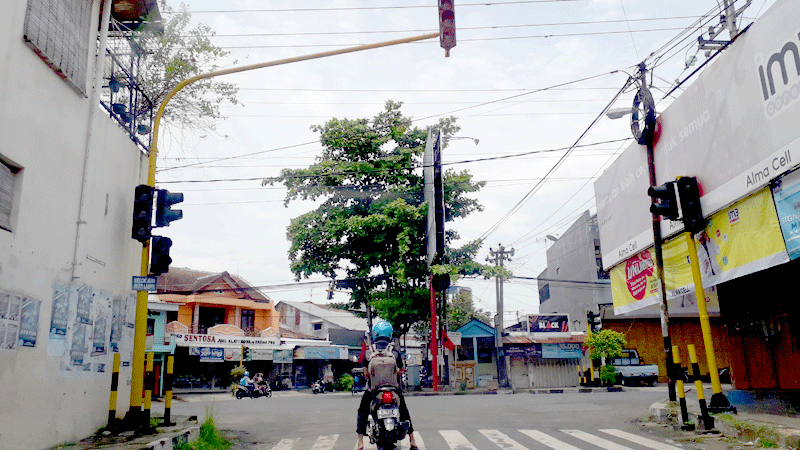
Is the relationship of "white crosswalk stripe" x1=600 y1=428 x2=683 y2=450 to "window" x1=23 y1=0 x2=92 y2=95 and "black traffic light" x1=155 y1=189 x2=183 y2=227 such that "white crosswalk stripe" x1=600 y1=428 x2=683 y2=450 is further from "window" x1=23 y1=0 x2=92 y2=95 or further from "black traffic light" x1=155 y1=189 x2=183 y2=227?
"window" x1=23 y1=0 x2=92 y2=95

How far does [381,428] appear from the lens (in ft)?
22.0

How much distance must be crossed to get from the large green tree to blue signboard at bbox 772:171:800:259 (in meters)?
19.0

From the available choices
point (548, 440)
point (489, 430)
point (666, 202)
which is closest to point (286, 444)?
point (489, 430)

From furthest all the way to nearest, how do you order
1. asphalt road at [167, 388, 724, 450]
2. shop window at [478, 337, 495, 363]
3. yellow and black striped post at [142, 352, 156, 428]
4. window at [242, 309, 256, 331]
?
window at [242, 309, 256, 331] < shop window at [478, 337, 495, 363] < yellow and black striped post at [142, 352, 156, 428] < asphalt road at [167, 388, 724, 450]

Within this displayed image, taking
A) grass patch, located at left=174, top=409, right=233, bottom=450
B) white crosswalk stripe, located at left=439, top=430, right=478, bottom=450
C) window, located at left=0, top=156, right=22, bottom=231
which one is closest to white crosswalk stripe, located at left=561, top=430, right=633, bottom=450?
white crosswalk stripe, located at left=439, top=430, right=478, bottom=450

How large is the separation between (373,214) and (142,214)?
58.2ft

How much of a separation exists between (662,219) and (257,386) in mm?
22206

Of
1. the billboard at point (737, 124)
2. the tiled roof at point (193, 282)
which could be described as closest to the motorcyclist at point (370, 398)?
the billboard at point (737, 124)

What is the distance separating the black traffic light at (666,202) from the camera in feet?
30.4

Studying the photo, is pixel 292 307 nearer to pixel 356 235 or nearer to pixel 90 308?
pixel 356 235

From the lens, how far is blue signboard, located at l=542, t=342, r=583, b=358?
32.6 meters

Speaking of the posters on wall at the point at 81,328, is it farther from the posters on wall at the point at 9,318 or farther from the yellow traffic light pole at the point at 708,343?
the yellow traffic light pole at the point at 708,343

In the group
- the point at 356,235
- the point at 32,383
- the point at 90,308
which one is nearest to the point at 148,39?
the point at 90,308

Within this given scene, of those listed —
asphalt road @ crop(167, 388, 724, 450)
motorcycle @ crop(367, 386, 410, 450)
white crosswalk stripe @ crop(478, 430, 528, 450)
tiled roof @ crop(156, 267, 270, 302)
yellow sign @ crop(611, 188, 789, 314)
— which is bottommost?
asphalt road @ crop(167, 388, 724, 450)
